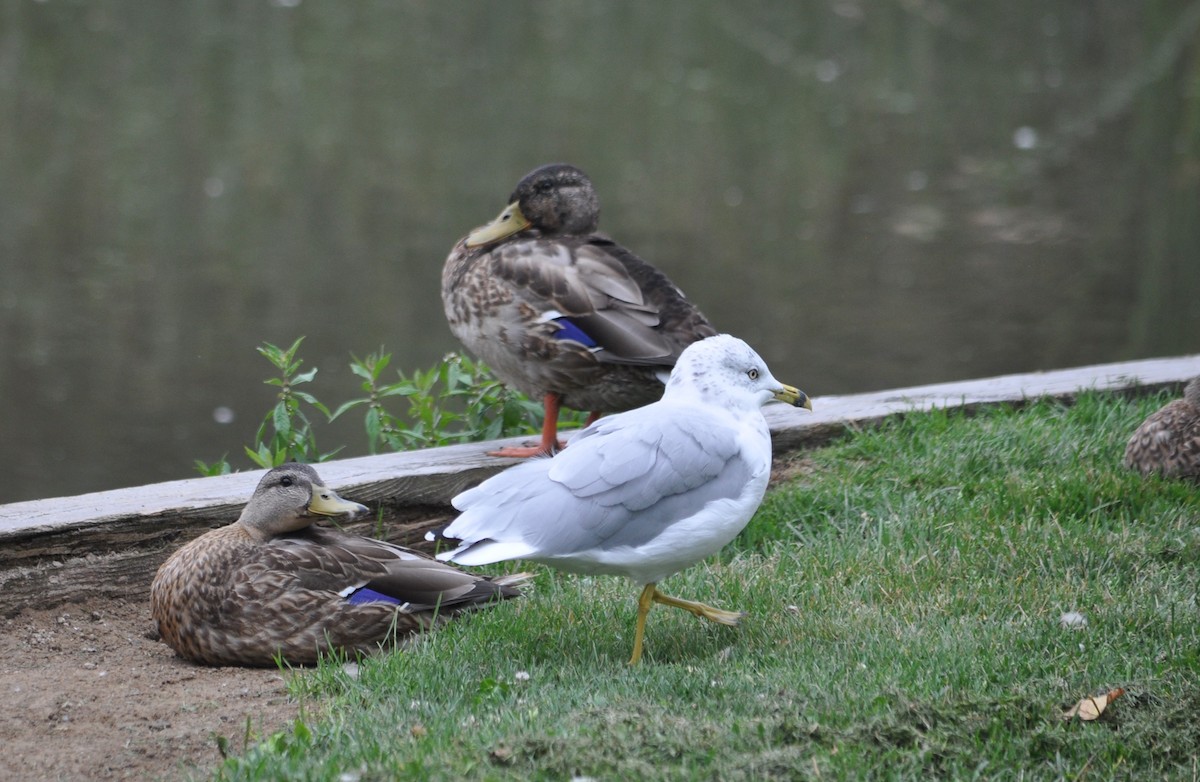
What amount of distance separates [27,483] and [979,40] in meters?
16.2

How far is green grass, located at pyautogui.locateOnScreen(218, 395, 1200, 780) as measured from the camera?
320 centimetres

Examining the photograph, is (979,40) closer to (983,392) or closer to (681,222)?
(681,222)

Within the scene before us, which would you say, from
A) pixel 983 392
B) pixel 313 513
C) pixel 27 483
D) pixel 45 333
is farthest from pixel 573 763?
pixel 45 333

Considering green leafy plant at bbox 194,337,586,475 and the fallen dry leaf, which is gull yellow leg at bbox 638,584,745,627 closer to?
the fallen dry leaf

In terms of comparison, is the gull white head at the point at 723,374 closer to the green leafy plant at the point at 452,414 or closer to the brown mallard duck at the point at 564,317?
the brown mallard duck at the point at 564,317

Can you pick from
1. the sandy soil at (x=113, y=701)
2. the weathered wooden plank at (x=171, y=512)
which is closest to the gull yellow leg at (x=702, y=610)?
the sandy soil at (x=113, y=701)

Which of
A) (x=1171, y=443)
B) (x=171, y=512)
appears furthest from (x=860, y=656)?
(x=171, y=512)

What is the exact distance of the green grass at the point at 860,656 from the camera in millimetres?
3203

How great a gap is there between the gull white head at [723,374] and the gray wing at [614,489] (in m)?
0.12

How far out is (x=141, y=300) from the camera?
10867mm

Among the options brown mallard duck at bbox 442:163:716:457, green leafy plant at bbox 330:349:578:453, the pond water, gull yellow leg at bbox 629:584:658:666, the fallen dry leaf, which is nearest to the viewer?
the fallen dry leaf

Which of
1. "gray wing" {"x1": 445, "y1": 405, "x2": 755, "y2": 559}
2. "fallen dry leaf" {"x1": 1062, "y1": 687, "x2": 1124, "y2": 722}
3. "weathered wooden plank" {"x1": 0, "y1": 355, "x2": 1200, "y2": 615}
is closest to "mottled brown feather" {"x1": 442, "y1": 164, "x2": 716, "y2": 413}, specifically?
"weathered wooden plank" {"x1": 0, "y1": 355, "x2": 1200, "y2": 615}

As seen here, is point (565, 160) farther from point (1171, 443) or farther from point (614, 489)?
point (614, 489)

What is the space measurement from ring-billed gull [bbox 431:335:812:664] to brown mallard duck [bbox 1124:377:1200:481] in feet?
6.55
